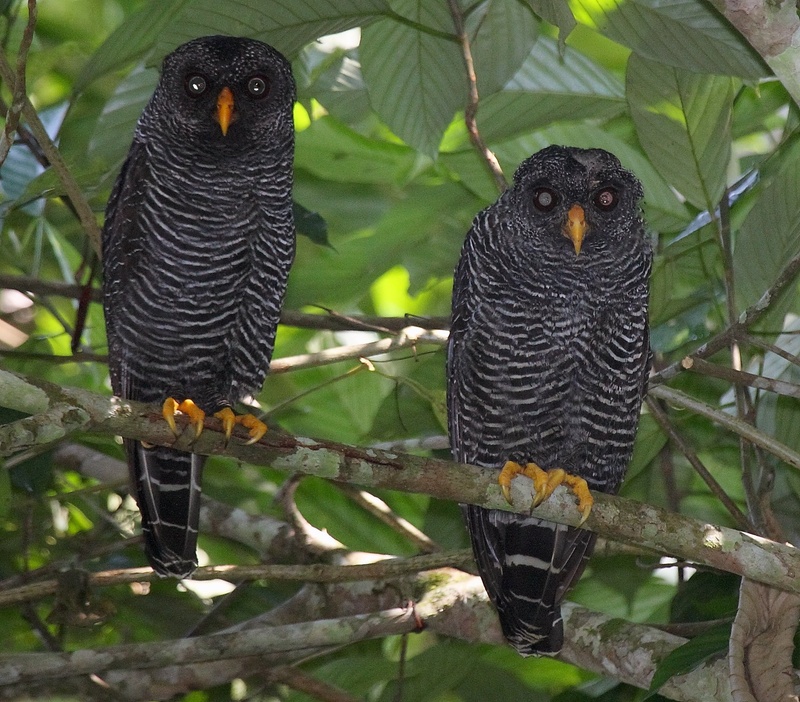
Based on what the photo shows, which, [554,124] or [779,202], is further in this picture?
[554,124]

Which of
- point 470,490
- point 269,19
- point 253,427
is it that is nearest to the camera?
point 470,490

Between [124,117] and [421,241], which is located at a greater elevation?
[124,117]

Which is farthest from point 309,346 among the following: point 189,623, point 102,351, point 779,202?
point 779,202

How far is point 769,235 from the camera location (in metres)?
3.65

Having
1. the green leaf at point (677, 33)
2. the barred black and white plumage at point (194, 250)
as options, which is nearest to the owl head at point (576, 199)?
the green leaf at point (677, 33)

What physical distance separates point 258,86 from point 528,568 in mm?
2075

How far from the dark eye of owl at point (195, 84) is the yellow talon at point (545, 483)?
5.82 ft

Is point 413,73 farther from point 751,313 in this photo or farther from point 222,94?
point 751,313

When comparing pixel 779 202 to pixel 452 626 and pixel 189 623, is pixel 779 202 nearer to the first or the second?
pixel 452 626

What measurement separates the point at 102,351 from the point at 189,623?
4.73 feet

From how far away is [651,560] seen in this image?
4.79m

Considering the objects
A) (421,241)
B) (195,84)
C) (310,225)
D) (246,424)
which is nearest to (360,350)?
(310,225)

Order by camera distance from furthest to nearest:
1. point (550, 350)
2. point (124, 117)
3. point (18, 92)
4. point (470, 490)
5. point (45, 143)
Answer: point (124, 117)
point (550, 350)
point (45, 143)
point (470, 490)
point (18, 92)

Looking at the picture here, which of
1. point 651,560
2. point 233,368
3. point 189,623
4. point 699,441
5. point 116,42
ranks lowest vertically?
point 189,623
